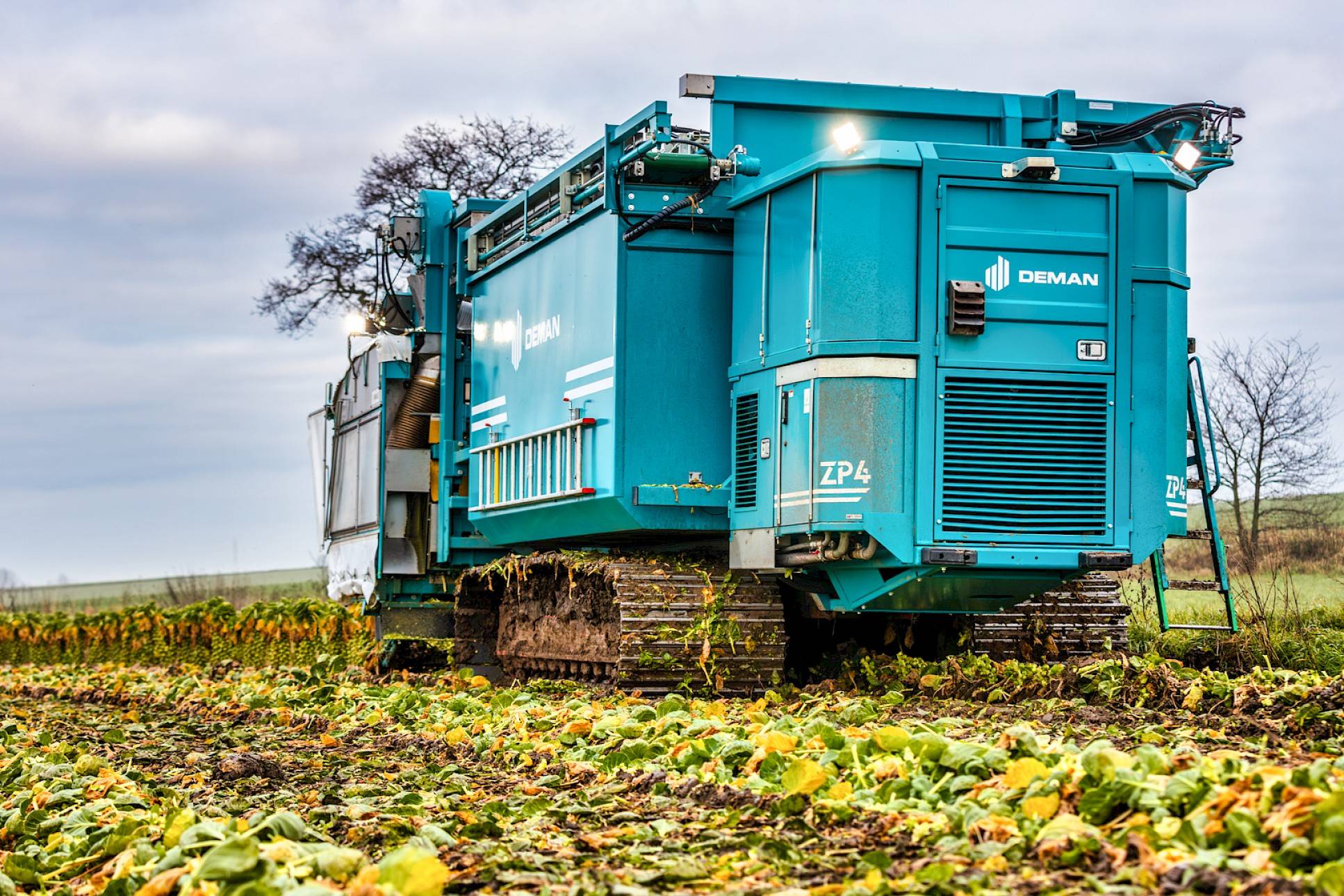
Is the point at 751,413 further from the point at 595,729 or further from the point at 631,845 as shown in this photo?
the point at 631,845

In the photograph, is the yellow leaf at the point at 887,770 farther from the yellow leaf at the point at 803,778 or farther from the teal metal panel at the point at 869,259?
the teal metal panel at the point at 869,259

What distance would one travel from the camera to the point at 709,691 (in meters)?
10.9

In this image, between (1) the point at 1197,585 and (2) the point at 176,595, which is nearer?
(1) the point at 1197,585

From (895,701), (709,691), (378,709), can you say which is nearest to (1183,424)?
(895,701)

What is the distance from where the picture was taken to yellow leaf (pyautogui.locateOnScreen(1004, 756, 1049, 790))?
5.41m

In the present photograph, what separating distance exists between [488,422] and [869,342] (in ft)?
18.6

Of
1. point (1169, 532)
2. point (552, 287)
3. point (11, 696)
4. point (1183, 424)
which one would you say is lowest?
point (11, 696)

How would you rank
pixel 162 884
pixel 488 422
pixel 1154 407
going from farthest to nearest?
pixel 488 422 < pixel 1154 407 < pixel 162 884

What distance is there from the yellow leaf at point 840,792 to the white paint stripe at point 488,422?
8.55 meters

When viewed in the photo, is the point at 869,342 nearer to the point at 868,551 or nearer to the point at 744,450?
the point at 868,551

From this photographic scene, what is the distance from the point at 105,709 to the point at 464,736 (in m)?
7.54

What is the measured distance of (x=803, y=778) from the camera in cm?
605

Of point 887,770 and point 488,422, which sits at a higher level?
point 488,422

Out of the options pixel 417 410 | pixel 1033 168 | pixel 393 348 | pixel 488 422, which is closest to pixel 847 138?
pixel 1033 168
